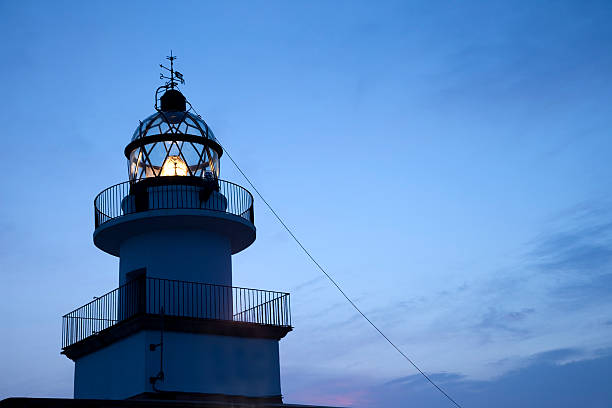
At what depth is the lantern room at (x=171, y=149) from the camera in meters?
23.5

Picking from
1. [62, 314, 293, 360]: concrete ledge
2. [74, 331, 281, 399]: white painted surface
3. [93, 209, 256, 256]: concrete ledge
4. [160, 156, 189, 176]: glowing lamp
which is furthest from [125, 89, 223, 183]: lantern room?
[74, 331, 281, 399]: white painted surface

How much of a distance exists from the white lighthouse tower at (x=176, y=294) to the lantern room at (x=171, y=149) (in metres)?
0.03

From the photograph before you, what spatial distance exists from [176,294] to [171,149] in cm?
456

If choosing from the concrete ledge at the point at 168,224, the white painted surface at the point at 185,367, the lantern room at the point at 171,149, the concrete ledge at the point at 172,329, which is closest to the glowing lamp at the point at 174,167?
the lantern room at the point at 171,149

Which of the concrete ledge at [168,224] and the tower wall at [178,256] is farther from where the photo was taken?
the tower wall at [178,256]

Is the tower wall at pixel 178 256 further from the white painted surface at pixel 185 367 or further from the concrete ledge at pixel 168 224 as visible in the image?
the white painted surface at pixel 185 367

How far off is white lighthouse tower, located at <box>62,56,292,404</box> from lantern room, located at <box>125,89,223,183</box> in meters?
0.03

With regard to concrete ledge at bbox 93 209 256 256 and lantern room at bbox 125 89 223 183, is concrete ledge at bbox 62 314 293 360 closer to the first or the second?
concrete ledge at bbox 93 209 256 256

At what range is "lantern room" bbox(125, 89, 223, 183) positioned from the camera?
23484 millimetres

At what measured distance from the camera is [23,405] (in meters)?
13.7

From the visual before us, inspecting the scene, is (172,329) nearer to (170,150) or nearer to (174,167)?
(174,167)

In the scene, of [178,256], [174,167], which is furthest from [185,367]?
[174,167]

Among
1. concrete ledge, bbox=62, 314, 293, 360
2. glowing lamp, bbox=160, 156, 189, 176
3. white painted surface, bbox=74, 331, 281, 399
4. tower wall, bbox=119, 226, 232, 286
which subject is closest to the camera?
white painted surface, bbox=74, 331, 281, 399

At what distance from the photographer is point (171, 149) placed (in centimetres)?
2361
